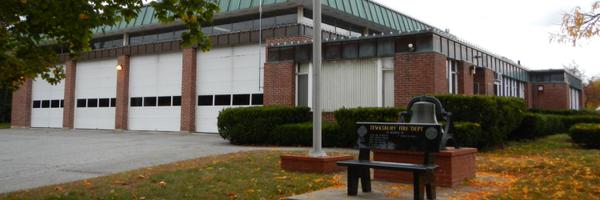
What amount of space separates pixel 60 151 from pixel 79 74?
1830cm

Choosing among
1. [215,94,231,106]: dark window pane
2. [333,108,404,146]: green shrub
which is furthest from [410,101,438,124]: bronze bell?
[215,94,231,106]: dark window pane

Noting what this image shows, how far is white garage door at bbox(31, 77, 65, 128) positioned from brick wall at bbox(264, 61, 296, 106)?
18.3 meters

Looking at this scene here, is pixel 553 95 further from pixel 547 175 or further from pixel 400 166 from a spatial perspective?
A: pixel 400 166

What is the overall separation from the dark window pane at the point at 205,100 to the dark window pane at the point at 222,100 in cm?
47

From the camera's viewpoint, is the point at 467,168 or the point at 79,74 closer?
the point at 467,168

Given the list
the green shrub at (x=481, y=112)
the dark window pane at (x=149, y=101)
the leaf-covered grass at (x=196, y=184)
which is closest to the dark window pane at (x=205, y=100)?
the dark window pane at (x=149, y=101)

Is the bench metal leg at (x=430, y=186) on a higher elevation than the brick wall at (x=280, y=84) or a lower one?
lower

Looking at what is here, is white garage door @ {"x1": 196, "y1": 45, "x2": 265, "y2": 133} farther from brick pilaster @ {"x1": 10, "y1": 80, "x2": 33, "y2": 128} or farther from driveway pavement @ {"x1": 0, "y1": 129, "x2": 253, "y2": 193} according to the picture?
brick pilaster @ {"x1": 10, "y1": 80, "x2": 33, "y2": 128}

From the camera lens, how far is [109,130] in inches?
1166

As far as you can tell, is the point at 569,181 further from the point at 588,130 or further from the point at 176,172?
the point at 588,130

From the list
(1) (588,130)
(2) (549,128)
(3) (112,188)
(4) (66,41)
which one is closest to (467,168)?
(3) (112,188)

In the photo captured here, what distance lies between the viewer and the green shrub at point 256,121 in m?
17.2

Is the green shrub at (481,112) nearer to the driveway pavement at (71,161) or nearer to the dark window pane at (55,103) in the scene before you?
the driveway pavement at (71,161)

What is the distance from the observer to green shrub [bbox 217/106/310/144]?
56.5ft
